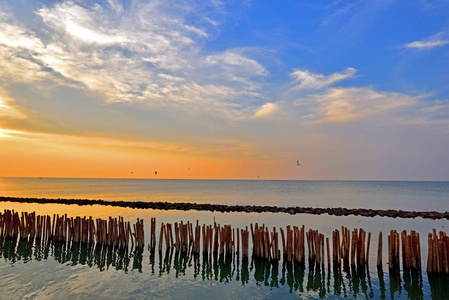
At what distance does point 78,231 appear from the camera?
570 inches

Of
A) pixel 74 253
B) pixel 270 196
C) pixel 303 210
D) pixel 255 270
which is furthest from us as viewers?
pixel 270 196

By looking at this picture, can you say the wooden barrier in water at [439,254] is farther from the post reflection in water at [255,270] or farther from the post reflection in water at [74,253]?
the post reflection in water at [74,253]

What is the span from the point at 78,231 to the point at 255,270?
9060mm

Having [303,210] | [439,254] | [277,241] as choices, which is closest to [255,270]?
[277,241]

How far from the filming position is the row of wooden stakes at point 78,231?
13.7 m

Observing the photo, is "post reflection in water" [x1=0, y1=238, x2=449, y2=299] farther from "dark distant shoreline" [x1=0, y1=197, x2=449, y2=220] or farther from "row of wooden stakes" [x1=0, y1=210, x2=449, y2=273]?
"dark distant shoreline" [x1=0, y1=197, x2=449, y2=220]

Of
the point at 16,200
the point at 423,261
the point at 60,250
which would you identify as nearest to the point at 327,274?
the point at 423,261

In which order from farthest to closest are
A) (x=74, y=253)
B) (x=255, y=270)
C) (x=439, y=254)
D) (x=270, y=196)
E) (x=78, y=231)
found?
(x=270, y=196) < (x=78, y=231) < (x=74, y=253) < (x=255, y=270) < (x=439, y=254)

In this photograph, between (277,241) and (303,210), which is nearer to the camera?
(277,241)

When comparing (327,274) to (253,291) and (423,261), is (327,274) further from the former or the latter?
(423,261)

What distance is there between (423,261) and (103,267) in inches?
532

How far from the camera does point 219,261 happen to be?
1209cm

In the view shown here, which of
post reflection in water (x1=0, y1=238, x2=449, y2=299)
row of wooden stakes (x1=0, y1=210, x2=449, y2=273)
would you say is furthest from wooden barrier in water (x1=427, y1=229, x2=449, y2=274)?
post reflection in water (x1=0, y1=238, x2=449, y2=299)

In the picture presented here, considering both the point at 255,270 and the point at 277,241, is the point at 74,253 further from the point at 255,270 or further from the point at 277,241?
the point at 277,241
